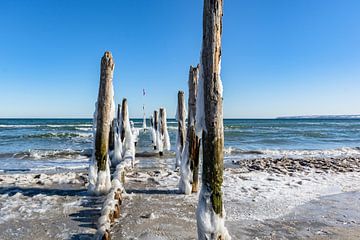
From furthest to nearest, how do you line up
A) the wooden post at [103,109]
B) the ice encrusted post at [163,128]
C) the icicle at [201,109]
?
the ice encrusted post at [163,128] → the wooden post at [103,109] → the icicle at [201,109]

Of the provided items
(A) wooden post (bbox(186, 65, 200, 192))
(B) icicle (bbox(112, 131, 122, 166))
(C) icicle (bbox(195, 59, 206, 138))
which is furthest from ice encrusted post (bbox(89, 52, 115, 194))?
(B) icicle (bbox(112, 131, 122, 166))

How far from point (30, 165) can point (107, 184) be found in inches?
333

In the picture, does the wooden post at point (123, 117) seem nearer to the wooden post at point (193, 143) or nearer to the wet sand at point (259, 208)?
the wet sand at point (259, 208)

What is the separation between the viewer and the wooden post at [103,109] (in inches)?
322

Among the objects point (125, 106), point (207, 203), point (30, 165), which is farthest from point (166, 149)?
point (207, 203)

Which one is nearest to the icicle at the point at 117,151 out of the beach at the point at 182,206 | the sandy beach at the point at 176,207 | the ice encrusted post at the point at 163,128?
the beach at the point at 182,206

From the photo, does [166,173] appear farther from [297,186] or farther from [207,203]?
[207,203]

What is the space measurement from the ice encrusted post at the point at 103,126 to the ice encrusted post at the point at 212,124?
4.03m

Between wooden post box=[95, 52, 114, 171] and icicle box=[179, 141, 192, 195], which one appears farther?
icicle box=[179, 141, 192, 195]

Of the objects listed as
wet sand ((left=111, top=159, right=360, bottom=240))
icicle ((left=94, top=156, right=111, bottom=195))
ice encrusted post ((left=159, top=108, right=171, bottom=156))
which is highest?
ice encrusted post ((left=159, top=108, right=171, bottom=156))

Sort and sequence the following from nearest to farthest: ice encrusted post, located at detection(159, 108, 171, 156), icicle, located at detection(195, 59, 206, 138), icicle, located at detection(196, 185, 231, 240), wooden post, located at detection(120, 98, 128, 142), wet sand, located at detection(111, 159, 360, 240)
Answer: icicle, located at detection(196, 185, 231, 240) → icicle, located at detection(195, 59, 206, 138) → wet sand, located at detection(111, 159, 360, 240) → wooden post, located at detection(120, 98, 128, 142) → ice encrusted post, located at detection(159, 108, 171, 156)

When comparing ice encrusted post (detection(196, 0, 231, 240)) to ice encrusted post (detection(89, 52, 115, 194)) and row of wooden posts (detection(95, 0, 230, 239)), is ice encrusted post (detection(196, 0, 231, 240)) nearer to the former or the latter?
row of wooden posts (detection(95, 0, 230, 239))

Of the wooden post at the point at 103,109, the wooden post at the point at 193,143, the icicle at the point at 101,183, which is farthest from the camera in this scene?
the wooden post at the point at 193,143

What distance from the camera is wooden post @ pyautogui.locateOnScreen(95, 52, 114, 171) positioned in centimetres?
817
